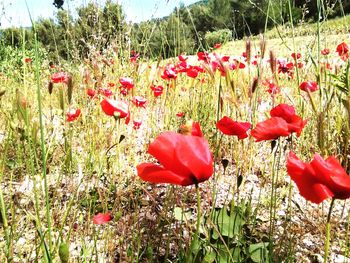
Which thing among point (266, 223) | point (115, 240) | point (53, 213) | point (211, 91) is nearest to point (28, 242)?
point (53, 213)

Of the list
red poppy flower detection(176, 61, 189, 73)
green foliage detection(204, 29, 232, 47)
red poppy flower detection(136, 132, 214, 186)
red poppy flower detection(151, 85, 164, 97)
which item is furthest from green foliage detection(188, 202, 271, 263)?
green foliage detection(204, 29, 232, 47)

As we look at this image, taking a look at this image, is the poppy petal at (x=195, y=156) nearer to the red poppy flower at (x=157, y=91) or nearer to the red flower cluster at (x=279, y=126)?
the red flower cluster at (x=279, y=126)

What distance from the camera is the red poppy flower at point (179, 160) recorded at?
0.66 meters

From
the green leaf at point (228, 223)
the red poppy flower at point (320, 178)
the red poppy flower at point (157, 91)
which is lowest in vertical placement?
the green leaf at point (228, 223)

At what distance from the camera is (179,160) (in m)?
0.66

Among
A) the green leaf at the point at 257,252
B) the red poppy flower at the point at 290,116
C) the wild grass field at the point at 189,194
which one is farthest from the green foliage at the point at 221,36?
the green leaf at the point at 257,252

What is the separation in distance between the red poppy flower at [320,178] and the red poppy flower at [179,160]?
0.50 ft

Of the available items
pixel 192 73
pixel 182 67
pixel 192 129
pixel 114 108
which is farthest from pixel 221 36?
pixel 192 129

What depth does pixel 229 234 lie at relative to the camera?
1177 millimetres

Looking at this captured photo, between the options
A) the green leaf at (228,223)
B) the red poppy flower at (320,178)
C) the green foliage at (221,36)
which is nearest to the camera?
the red poppy flower at (320,178)

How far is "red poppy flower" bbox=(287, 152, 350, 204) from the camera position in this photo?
2.10ft

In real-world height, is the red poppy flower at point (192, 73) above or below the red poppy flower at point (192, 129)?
above

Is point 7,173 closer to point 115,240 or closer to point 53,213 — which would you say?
point 53,213

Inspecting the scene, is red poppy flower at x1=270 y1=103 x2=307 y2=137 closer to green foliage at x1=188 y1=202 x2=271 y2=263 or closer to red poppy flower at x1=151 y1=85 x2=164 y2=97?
green foliage at x1=188 y1=202 x2=271 y2=263
